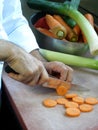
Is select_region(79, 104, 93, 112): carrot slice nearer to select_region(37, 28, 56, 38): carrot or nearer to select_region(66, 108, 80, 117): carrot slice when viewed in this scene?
select_region(66, 108, 80, 117): carrot slice

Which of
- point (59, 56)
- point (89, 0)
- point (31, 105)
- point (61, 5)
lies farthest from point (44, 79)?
point (89, 0)

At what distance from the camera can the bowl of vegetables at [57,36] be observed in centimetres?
103

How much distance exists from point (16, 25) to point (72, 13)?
24cm

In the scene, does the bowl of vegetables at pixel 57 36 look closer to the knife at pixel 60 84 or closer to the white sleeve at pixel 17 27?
the white sleeve at pixel 17 27

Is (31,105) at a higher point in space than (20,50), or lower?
lower

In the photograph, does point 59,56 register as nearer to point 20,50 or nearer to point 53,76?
point 53,76

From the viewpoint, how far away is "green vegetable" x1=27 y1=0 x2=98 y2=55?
3.36 ft

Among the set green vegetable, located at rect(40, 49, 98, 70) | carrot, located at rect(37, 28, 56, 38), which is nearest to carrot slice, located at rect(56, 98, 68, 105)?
green vegetable, located at rect(40, 49, 98, 70)

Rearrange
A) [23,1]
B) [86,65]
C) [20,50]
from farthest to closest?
[23,1] < [86,65] < [20,50]

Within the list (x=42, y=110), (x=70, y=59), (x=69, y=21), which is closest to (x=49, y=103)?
(x=42, y=110)

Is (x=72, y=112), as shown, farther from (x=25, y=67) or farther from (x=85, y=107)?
(x=25, y=67)

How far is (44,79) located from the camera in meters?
0.81

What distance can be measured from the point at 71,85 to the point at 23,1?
0.54m

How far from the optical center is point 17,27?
39.9 inches
